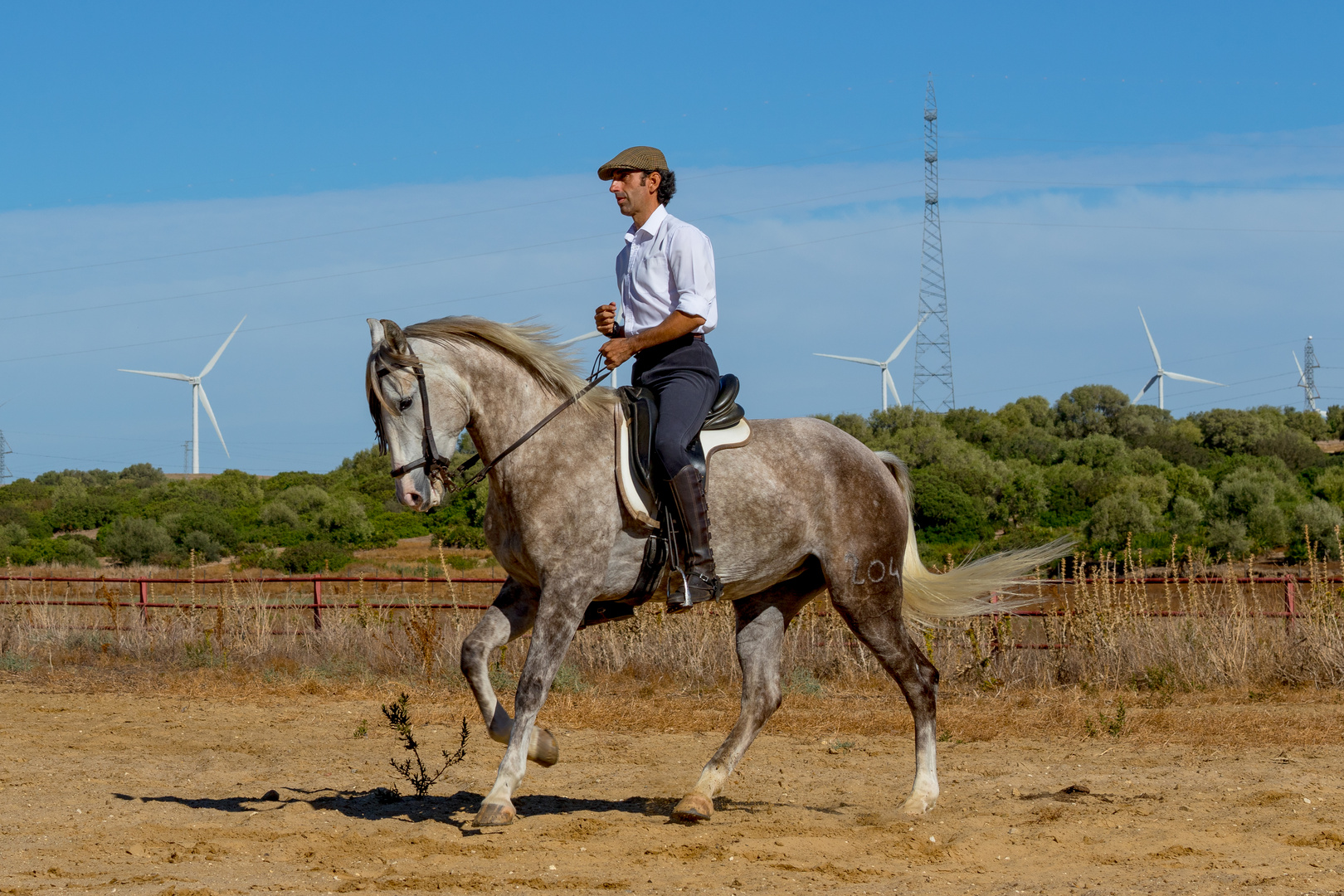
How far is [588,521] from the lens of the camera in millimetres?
5648

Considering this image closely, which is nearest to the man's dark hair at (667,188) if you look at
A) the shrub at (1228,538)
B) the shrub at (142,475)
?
the shrub at (1228,538)

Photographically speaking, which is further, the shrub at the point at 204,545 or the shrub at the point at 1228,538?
the shrub at the point at 204,545

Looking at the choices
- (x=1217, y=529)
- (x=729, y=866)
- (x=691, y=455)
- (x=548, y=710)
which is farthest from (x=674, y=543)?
(x=1217, y=529)

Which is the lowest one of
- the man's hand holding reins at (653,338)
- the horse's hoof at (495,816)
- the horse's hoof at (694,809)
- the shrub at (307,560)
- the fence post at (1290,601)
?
Result: the horse's hoof at (694,809)

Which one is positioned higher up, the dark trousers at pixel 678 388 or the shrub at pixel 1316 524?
the dark trousers at pixel 678 388

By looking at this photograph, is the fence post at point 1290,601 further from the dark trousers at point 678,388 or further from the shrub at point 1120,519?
the shrub at point 1120,519

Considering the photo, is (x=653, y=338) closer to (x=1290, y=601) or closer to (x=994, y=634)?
(x=994, y=634)

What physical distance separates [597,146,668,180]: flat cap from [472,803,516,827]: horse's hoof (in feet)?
9.96

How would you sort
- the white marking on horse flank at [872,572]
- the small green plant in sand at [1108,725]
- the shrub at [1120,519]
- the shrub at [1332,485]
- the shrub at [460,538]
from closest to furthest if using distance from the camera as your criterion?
1. the white marking on horse flank at [872,572]
2. the small green plant in sand at [1108,725]
3. the shrub at [1120,519]
4. the shrub at [1332,485]
5. the shrub at [460,538]

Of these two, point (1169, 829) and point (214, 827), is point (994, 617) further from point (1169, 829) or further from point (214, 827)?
point (214, 827)

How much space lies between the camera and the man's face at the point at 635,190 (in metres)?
5.98

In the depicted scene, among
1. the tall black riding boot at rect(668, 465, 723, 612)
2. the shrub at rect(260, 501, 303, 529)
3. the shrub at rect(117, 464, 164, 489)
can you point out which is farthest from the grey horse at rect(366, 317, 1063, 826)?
the shrub at rect(117, 464, 164, 489)

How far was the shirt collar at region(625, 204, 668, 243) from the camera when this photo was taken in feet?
19.5

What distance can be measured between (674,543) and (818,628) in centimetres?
740
